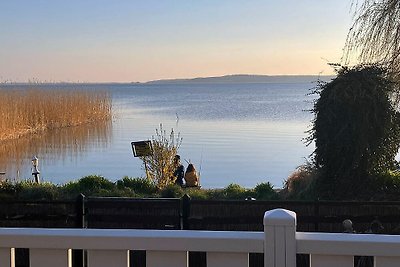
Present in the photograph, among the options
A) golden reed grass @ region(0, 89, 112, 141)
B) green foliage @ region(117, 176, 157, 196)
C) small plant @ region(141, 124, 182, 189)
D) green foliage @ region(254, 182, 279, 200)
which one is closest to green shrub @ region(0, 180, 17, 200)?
green foliage @ region(117, 176, 157, 196)

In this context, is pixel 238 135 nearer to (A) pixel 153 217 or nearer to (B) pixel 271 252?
(A) pixel 153 217

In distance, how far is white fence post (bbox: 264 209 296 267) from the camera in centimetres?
184

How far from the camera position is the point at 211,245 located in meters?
1.89

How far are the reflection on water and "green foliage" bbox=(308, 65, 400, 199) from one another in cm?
1302

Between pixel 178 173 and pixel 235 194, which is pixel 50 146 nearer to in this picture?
pixel 178 173

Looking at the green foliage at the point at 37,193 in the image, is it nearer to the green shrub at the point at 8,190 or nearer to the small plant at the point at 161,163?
the green shrub at the point at 8,190

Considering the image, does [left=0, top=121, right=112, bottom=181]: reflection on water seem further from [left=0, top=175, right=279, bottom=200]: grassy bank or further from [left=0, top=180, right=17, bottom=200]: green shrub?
[left=0, top=180, right=17, bottom=200]: green shrub

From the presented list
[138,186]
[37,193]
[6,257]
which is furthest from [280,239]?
[138,186]

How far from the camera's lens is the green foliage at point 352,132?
23.0 ft

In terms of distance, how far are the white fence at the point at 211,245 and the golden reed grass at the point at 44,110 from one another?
2543 cm

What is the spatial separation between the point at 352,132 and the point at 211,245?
Answer: 5.43 metres

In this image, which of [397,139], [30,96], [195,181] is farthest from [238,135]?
[397,139]

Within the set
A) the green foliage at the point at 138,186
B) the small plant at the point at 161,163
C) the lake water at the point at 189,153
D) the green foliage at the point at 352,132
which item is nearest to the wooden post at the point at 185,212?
the green foliage at the point at 352,132

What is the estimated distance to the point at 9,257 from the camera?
80.1 inches
